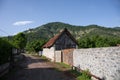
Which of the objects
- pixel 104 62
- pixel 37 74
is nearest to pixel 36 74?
pixel 37 74

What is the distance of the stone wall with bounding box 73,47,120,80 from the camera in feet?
38.7

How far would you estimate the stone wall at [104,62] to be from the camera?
11805 millimetres

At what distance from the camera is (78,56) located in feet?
73.0

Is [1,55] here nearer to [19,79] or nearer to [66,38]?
[19,79]

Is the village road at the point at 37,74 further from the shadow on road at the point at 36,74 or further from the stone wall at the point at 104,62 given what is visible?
the stone wall at the point at 104,62

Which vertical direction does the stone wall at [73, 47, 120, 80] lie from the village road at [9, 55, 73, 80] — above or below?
above

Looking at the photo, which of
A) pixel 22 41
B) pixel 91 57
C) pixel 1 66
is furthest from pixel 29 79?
pixel 22 41

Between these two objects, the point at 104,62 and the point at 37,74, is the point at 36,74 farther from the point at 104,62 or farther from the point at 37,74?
the point at 104,62

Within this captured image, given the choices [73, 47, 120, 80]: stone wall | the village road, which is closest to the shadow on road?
the village road

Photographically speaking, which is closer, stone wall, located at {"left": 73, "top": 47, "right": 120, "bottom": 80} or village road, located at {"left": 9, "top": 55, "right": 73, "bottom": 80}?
stone wall, located at {"left": 73, "top": 47, "right": 120, "bottom": 80}

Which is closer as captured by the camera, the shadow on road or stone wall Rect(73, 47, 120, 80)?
stone wall Rect(73, 47, 120, 80)

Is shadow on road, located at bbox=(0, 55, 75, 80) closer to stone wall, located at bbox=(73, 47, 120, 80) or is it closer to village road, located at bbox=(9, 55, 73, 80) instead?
village road, located at bbox=(9, 55, 73, 80)

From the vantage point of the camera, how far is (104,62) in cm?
1374

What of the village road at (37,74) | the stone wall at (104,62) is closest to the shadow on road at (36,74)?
the village road at (37,74)
